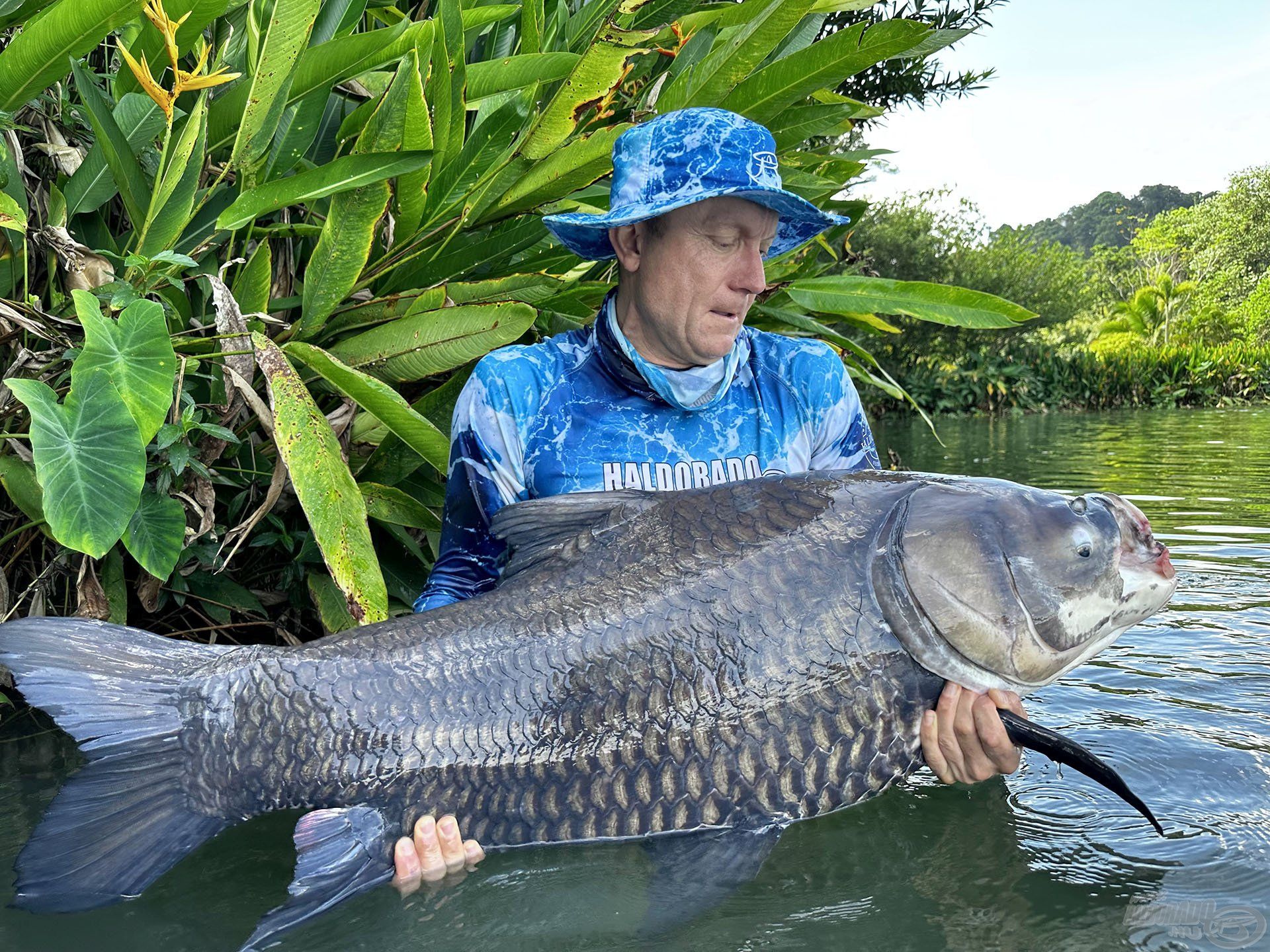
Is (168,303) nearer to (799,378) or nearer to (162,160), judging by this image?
(162,160)

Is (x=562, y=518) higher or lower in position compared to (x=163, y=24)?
lower

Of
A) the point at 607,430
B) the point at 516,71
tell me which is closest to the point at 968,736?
the point at 607,430

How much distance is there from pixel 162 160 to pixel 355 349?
0.71 meters

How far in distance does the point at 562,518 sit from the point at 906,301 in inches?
90.3

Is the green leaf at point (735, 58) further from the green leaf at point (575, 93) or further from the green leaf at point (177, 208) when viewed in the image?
the green leaf at point (177, 208)

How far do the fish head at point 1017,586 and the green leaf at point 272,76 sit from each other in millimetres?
2031

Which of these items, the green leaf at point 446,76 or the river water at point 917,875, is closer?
the river water at point 917,875

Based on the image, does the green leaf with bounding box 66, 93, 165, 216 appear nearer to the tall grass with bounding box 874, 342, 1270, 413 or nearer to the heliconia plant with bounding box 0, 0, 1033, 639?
the heliconia plant with bounding box 0, 0, 1033, 639

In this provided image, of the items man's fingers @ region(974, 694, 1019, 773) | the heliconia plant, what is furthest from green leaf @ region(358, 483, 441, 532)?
man's fingers @ region(974, 694, 1019, 773)

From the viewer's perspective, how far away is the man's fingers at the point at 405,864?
7.01 ft

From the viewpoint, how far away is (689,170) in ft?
8.94

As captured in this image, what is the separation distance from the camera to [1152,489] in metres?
8.63

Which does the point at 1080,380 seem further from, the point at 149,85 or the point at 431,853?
the point at 431,853

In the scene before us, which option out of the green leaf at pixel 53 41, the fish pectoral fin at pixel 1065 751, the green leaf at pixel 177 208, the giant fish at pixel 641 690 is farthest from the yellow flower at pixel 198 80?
the fish pectoral fin at pixel 1065 751
